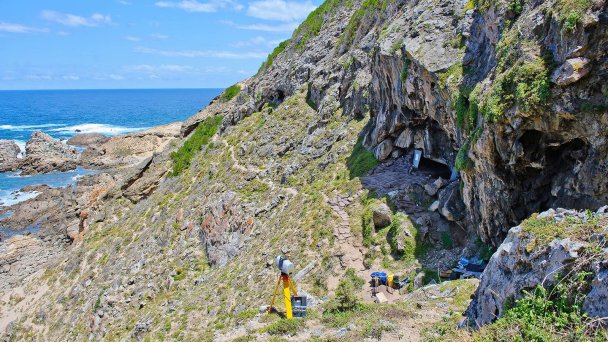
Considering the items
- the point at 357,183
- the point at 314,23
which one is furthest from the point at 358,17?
the point at 357,183

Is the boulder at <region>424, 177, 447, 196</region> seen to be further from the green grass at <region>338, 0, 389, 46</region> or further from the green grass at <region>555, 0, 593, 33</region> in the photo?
the green grass at <region>338, 0, 389, 46</region>

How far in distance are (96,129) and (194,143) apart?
266ft

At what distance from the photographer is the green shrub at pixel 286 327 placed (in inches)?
539

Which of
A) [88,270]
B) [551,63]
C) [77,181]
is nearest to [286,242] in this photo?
[551,63]

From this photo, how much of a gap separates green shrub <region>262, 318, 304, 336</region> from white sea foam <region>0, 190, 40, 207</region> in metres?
52.4

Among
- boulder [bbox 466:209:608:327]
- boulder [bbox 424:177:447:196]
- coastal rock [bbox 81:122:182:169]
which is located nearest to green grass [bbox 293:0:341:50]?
boulder [bbox 424:177:447:196]

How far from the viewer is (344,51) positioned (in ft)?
124

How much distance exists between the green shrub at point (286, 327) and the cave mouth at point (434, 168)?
11.1 m

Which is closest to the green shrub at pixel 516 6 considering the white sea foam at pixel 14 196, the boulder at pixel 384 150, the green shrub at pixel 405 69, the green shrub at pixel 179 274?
the green shrub at pixel 405 69

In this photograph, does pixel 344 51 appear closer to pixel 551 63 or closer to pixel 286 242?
pixel 286 242

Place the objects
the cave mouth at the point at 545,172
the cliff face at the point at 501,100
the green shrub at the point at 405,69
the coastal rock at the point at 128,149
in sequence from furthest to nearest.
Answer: the coastal rock at the point at 128,149, the green shrub at the point at 405,69, the cave mouth at the point at 545,172, the cliff face at the point at 501,100

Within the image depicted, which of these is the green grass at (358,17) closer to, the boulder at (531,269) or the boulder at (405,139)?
the boulder at (405,139)

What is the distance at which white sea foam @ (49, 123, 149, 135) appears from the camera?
108m

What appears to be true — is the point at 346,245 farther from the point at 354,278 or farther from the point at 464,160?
the point at 464,160
